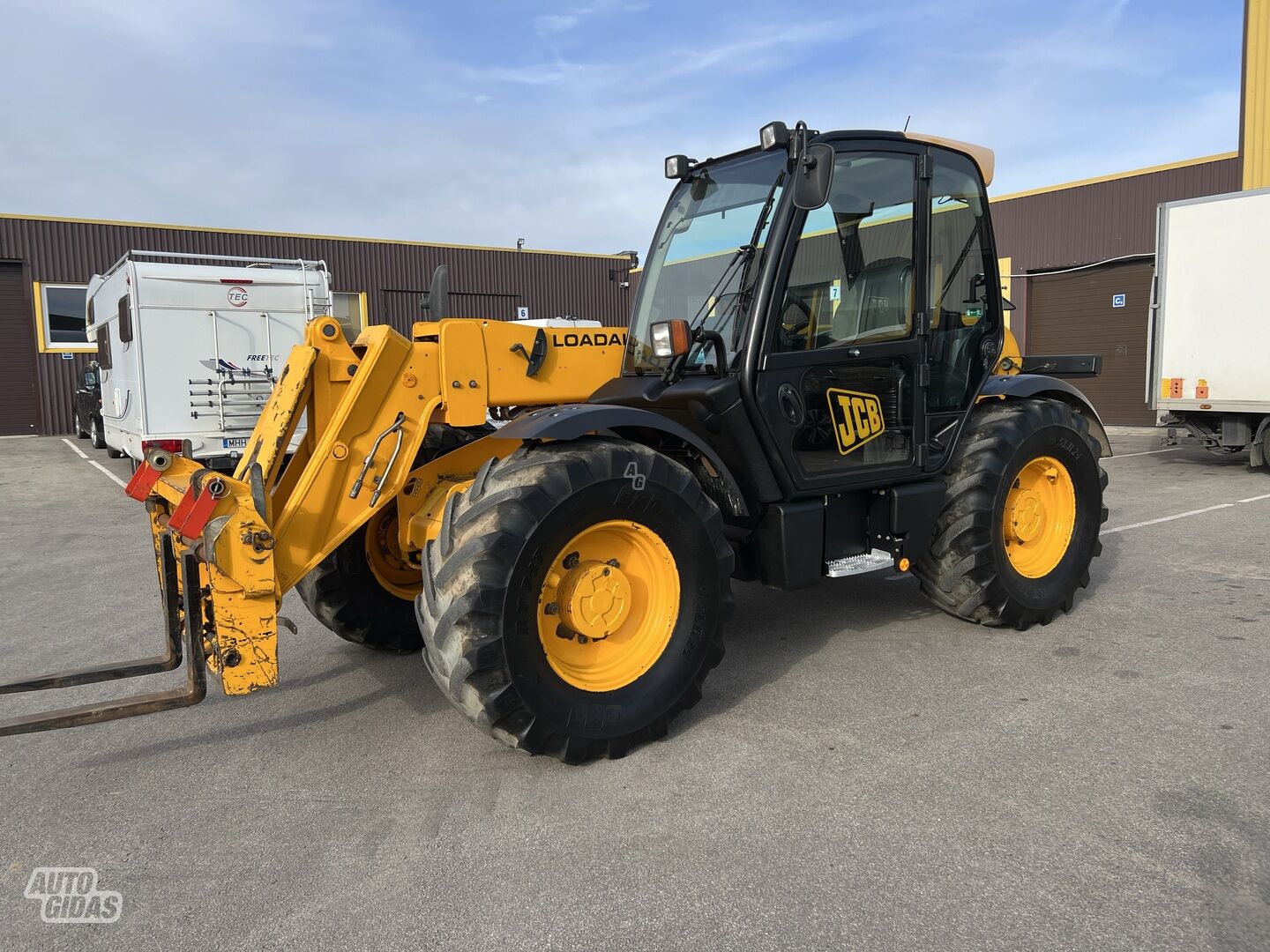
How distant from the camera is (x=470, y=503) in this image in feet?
10.9

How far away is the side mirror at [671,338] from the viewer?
381cm

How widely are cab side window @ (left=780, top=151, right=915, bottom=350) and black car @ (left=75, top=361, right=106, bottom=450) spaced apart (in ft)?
53.5

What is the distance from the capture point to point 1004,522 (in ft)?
16.5

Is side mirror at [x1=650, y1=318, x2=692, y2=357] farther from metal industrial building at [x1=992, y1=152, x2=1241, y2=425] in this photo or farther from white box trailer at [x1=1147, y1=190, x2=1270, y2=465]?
metal industrial building at [x1=992, y1=152, x2=1241, y2=425]

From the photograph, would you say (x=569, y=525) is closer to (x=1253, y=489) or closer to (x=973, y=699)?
(x=973, y=699)

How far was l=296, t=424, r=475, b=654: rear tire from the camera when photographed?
4.45 meters

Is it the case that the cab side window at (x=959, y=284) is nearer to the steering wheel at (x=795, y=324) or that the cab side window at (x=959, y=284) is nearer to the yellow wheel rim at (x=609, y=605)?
the steering wheel at (x=795, y=324)

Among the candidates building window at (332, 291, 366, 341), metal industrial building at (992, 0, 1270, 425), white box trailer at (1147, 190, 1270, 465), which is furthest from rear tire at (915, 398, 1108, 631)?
building window at (332, 291, 366, 341)

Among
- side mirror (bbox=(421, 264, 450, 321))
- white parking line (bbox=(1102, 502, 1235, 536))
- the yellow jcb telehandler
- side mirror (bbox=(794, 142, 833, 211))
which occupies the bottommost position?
white parking line (bbox=(1102, 502, 1235, 536))

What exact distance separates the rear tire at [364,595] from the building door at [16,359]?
20.1 m

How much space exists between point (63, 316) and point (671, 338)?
21611 mm

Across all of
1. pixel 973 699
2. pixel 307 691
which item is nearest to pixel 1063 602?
pixel 973 699

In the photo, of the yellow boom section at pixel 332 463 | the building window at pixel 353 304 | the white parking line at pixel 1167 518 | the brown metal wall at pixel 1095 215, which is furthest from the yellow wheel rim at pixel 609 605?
the building window at pixel 353 304

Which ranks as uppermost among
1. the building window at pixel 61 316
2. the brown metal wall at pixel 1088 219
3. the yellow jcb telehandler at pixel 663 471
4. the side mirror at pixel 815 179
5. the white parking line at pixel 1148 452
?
the brown metal wall at pixel 1088 219
